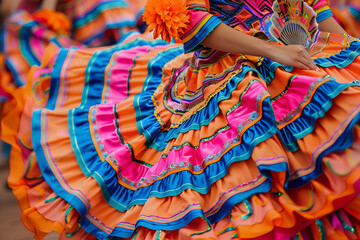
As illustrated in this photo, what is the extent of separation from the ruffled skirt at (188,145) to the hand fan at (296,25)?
0.05 metres

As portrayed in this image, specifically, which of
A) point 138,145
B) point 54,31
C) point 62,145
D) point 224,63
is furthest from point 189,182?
point 54,31

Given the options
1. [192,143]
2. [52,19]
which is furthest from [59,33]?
[192,143]

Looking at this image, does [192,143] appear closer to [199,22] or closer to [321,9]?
[199,22]

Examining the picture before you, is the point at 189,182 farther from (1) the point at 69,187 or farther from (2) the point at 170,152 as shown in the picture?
(1) the point at 69,187

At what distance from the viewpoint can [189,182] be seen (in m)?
0.92

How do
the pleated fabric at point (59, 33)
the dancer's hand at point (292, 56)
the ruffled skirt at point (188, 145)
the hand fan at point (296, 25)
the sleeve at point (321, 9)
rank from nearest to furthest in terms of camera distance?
the ruffled skirt at point (188, 145)
the dancer's hand at point (292, 56)
the hand fan at point (296, 25)
the sleeve at point (321, 9)
the pleated fabric at point (59, 33)

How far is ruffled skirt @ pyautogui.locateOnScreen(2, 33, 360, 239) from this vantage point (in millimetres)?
807

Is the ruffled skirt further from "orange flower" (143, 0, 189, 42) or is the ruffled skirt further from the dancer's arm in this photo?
"orange flower" (143, 0, 189, 42)

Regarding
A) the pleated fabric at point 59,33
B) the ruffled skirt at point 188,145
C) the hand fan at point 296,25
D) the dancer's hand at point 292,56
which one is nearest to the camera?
the ruffled skirt at point 188,145

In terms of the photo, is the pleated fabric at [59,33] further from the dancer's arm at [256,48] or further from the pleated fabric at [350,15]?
the dancer's arm at [256,48]

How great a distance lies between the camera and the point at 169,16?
0.96m

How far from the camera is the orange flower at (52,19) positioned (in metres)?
2.05

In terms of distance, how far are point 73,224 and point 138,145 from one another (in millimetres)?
287

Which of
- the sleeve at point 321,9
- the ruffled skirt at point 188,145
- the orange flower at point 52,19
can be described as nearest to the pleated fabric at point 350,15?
the sleeve at point 321,9
